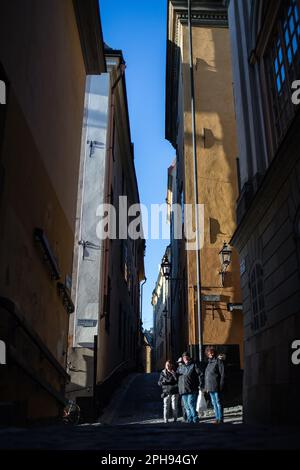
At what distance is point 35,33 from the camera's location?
693 centimetres

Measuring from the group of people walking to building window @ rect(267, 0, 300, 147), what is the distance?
194 inches

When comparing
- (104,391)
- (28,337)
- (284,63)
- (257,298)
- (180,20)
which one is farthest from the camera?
(180,20)

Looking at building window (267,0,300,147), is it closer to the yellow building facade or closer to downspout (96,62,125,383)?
downspout (96,62,125,383)

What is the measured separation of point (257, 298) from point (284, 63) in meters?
4.75

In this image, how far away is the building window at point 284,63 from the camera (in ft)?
27.4

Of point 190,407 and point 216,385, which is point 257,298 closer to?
point 216,385

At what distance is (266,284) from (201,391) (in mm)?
4272

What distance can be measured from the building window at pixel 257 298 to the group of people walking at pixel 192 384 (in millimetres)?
1107

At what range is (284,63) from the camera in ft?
29.4

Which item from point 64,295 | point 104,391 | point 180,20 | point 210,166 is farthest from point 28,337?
point 180,20

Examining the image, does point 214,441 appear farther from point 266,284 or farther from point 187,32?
point 187,32

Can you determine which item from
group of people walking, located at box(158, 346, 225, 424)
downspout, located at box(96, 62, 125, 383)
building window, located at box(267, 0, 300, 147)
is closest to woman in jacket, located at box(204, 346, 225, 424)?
group of people walking, located at box(158, 346, 225, 424)

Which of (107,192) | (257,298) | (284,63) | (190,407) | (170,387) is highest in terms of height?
(284,63)

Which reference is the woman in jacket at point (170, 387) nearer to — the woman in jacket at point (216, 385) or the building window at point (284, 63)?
the woman in jacket at point (216, 385)
